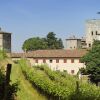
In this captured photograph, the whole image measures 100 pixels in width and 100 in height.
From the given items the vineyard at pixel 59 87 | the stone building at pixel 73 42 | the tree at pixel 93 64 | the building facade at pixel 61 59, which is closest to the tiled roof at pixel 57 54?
the building facade at pixel 61 59

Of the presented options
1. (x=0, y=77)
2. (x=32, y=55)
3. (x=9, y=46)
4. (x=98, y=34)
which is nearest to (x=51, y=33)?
(x=9, y=46)

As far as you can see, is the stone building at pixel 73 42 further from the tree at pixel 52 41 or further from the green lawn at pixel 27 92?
the green lawn at pixel 27 92

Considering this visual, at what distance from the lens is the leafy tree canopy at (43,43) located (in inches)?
4097

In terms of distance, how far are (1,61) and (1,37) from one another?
6835 centimetres

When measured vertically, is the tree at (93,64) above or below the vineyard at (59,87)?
above

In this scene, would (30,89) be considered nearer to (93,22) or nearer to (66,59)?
(66,59)

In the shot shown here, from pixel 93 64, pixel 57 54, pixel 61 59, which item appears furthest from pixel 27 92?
pixel 57 54

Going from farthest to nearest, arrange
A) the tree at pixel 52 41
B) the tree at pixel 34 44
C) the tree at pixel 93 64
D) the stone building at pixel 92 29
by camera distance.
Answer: the tree at pixel 52 41 → the tree at pixel 34 44 → the stone building at pixel 92 29 → the tree at pixel 93 64

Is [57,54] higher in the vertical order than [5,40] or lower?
lower

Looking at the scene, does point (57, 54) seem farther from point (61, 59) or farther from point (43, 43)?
point (43, 43)

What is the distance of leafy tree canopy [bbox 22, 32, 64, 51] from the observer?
10406 centimetres

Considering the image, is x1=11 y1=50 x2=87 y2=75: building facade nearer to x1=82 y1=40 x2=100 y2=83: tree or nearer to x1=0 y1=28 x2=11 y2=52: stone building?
x1=82 y1=40 x2=100 y2=83: tree

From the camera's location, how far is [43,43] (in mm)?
106000

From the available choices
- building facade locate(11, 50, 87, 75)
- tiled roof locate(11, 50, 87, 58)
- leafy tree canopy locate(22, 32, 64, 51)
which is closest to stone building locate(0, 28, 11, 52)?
leafy tree canopy locate(22, 32, 64, 51)
